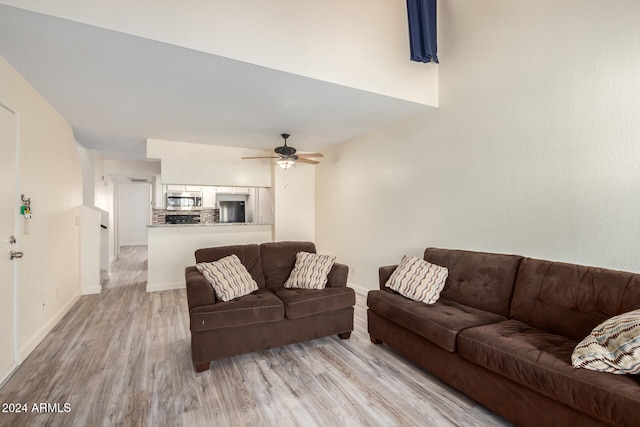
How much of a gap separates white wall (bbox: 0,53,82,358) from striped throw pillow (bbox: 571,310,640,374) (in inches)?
156

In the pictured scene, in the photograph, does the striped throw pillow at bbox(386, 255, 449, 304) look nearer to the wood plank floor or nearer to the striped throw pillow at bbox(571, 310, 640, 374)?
the wood plank floor

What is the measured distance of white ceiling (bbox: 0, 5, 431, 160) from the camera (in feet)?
6.58

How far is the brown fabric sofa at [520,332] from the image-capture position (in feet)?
4.54

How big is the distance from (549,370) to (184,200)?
7.25 meters

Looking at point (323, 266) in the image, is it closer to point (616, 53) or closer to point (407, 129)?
point (407, 129)

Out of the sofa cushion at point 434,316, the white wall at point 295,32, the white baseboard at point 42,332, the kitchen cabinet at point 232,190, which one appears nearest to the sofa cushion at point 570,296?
the sofa cushion at point 434,316

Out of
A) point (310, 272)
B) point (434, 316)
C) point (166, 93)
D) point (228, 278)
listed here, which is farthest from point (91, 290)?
point (434, 316)

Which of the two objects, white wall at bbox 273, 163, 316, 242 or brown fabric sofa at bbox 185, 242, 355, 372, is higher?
white wall at bbox 273, 163, 316, 242

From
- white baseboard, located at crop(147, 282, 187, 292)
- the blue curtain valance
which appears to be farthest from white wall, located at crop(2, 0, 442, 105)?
white baseboard, located at crop(147, 282, 187, 292)

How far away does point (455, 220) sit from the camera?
3.08 metres

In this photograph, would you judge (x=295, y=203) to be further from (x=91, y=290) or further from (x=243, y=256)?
(x=91, y=290)

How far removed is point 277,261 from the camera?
3.27m

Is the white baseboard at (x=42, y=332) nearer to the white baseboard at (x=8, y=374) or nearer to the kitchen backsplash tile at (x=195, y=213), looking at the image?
the white baseboard at (x=8, y=374)

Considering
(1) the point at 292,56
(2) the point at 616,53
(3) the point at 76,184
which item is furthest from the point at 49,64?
(2) the point at 616,53
